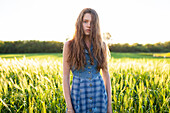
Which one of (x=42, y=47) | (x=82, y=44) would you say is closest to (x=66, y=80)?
(x=82, y=44)

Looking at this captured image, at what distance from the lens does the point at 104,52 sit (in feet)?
6.21

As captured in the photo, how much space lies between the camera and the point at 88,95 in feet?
5.59

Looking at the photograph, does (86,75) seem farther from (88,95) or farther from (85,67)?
(88,95)

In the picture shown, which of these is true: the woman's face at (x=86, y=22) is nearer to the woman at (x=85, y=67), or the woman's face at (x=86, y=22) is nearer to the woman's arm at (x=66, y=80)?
the woman at (x=85, y=67)

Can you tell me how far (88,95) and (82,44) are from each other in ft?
1.99

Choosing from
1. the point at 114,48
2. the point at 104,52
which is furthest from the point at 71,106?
the point at 114,48

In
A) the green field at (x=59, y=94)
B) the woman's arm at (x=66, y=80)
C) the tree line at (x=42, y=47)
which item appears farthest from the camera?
the tree line at (x=42, y=47)

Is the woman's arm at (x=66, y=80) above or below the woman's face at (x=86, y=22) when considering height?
below

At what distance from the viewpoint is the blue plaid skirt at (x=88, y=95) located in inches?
65.9

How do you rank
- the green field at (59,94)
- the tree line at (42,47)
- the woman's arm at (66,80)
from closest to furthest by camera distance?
1. the woman's arm at (66,80)
2. the green field at (59,94)
3. the tree line at (42,47)

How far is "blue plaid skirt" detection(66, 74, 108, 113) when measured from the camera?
5.49ft

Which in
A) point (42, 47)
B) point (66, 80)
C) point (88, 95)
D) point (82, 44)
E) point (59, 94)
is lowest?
point (59, 94)

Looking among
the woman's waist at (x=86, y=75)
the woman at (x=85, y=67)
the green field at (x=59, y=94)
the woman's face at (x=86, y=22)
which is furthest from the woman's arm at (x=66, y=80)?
the green field at (x=59, y=94)

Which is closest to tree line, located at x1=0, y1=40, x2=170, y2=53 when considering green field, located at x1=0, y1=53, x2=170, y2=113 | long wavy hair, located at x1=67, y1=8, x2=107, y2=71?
green field, located at x1=0, y1=53, x2=170, y2=113
